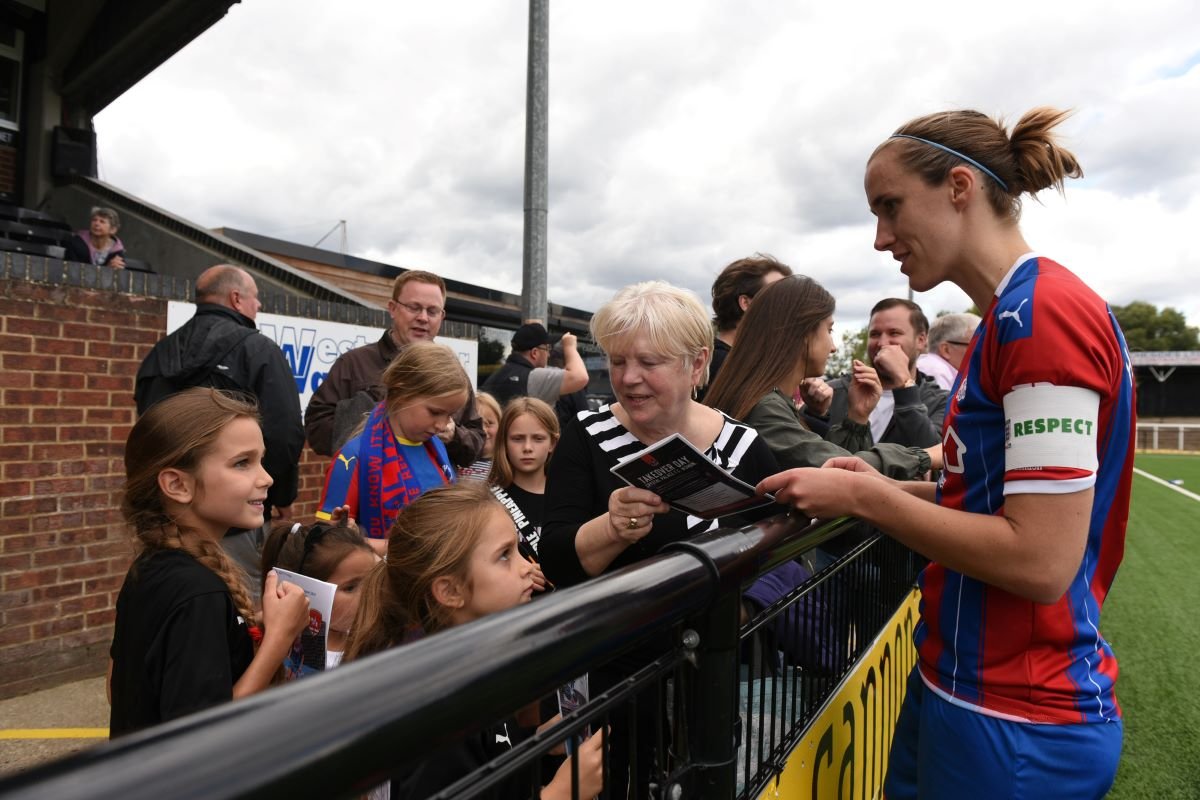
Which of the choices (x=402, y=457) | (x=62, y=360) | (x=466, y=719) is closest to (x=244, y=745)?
(x=466, y=719)

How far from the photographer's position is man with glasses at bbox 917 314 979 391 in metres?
4.83

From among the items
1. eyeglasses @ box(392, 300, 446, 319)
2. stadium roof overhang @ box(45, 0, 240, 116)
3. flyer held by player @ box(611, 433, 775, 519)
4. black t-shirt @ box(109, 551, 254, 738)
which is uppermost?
stadium roof overhang @ box(45, 0, 240, 116)

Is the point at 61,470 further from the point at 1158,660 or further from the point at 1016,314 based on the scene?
the point at 1158,660

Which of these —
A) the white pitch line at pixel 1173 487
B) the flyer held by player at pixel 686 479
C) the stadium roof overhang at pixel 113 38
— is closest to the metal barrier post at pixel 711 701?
the flyer held by player at pixel 686 479

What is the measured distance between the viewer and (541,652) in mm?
813

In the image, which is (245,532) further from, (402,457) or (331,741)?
(331,741)

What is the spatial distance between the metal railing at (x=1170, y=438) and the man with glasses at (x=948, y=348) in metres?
49.4

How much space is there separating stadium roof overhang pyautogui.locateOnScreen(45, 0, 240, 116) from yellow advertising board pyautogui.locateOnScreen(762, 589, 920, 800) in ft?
40.9

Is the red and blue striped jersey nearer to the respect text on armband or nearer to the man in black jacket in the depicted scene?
the respect text on armband

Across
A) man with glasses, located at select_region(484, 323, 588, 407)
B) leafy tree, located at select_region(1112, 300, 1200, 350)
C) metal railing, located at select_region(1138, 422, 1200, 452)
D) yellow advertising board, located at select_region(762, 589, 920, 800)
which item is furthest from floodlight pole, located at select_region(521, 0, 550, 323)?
leafy tree, located at select_region(1112, 300, 1200, 350)

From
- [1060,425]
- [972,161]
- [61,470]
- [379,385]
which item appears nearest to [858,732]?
[1060,425]

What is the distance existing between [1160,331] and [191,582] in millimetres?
94413

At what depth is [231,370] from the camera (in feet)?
12.8

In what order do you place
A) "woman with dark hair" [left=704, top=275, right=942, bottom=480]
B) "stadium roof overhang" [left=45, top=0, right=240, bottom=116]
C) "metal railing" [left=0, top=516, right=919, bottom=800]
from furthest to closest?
"stadium roof overhang" [left=45, top=0, right=240, bottom=116] → "woman with dark hair" [left=704, top=275, right=942, bottom=480] → "metal railing" [left=0, top=516, right=919, bottom=800]
